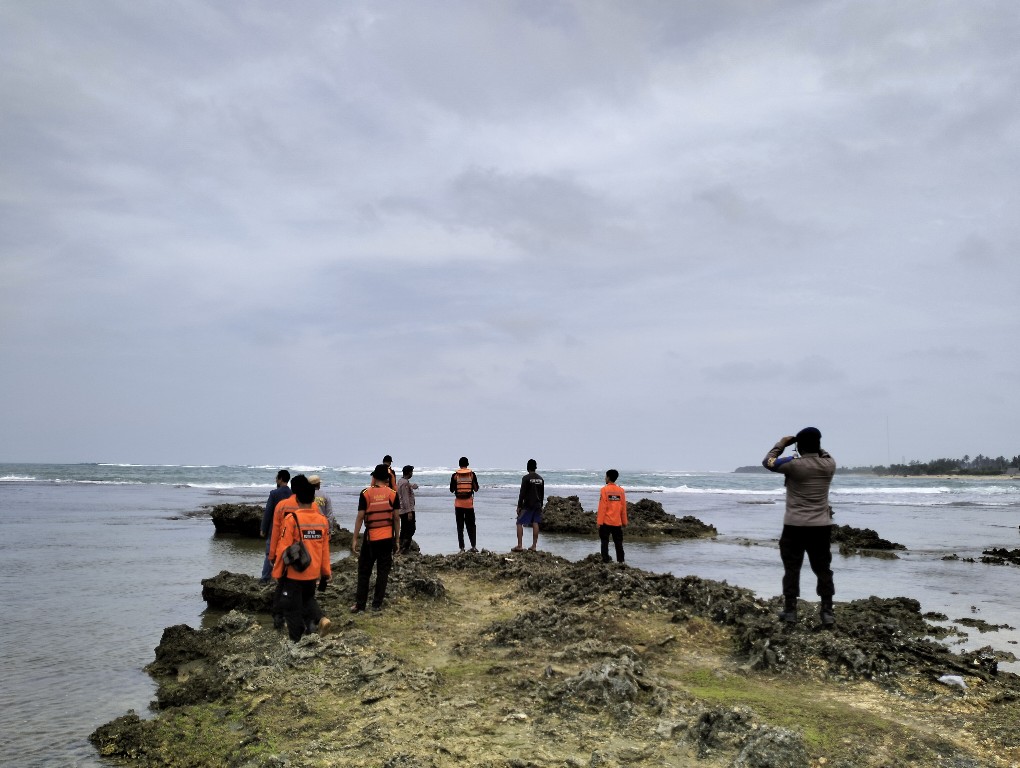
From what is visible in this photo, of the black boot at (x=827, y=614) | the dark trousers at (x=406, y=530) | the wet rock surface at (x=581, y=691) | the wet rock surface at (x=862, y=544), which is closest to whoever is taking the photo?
the wet rock surface at (x=581, y=691)

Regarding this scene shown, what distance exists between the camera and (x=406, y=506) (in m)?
14.8

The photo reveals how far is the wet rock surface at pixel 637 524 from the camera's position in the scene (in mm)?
23844

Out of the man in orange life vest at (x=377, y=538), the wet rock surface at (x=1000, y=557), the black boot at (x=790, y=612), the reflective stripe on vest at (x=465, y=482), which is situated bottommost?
the wet rock surface at (x=1000, y=557)

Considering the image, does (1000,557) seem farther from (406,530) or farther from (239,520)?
(239,520)

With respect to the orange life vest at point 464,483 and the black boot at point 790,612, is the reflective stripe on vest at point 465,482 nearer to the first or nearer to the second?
the orange life vest at point 464,483

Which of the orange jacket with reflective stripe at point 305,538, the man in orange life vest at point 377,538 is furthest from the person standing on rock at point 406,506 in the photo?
the orange jacket with reflective stripe at point 305,538

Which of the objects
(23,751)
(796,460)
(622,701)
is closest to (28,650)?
(23,751)

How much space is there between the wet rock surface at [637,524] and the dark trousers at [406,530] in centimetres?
884

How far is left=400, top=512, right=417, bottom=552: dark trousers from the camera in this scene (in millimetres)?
15188

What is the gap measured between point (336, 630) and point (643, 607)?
153 inches

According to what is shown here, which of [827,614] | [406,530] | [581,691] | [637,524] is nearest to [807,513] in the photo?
[827,614]

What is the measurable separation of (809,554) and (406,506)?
8655 millimetres

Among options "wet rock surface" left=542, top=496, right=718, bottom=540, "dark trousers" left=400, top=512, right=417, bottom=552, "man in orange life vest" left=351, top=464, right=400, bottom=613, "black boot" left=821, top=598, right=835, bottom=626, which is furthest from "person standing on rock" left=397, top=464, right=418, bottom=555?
"wet rock surface" left=542, top=496, right=718, bottom=540

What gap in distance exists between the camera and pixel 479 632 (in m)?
8.76
